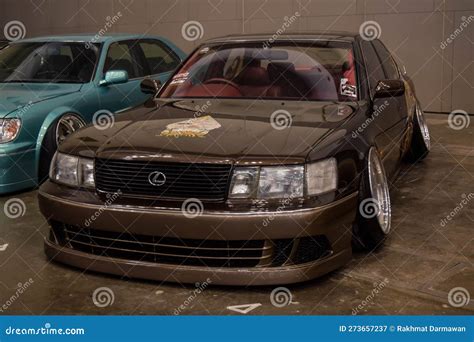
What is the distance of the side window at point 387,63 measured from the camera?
5.22 m

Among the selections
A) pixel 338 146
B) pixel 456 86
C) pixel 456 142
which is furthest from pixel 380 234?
pixel 456 86

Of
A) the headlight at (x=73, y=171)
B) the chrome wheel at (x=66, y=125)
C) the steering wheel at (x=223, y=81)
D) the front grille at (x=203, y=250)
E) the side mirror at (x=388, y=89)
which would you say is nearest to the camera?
the front grille at (x=203, y=250)

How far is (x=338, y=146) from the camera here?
342 cm

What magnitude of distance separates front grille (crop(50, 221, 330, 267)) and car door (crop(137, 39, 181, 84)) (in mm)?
3496

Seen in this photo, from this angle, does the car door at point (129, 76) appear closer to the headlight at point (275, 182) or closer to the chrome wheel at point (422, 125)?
the chrome wheel at point (422, 125)

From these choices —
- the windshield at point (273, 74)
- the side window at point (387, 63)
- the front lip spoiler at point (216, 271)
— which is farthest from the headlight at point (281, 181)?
the side window at point (387, 63)

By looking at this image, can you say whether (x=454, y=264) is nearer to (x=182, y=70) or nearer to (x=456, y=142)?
(x=182, y=70)

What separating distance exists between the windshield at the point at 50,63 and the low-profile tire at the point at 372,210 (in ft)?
10.00

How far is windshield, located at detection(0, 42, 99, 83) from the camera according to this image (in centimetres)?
600

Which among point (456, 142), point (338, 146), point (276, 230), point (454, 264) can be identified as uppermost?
point (338, 146)

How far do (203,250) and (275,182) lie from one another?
496 mm

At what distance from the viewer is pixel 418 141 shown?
20.3ft

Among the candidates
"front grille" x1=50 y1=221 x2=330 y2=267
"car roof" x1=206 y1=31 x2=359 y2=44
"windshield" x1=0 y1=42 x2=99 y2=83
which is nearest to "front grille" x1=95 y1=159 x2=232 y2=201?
"front grille" x1=50 y1=221 x2=330 y2=267

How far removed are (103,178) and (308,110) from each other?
4.29ft
